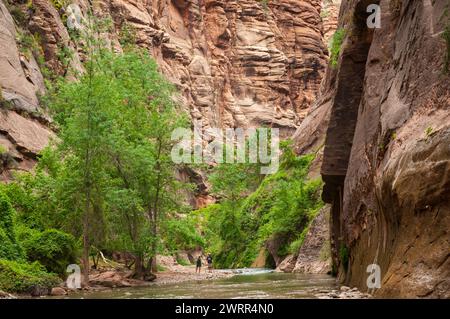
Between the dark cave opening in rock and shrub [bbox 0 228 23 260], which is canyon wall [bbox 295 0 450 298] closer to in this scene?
the dark cave opening in rock

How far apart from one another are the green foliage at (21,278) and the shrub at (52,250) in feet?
6.46

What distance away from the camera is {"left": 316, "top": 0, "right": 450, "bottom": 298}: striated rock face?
393 inches

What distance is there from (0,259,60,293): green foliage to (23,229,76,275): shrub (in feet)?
6.46

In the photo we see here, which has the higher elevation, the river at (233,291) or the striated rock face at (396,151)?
the striated rock face at (396,151)

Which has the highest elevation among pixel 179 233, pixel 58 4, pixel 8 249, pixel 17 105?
pixel 58 4

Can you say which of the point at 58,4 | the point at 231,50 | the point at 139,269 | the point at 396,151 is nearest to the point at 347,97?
the point at 396,151

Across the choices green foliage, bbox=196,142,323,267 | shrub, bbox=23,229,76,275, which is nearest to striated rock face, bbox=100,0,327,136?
green foliage, bbox=196,142,323,267

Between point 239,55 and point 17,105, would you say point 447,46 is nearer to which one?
point 17,105

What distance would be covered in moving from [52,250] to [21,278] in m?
4.17

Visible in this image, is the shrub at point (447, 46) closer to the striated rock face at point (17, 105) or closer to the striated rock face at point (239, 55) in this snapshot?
the striated rock face at point (17, 105)

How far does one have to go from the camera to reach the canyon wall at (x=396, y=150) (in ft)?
32.8

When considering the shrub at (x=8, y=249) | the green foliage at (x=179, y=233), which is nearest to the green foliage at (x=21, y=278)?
the shrub at (x=8, y=249)

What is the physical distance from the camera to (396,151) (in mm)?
12188

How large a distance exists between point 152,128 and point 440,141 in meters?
19.0
